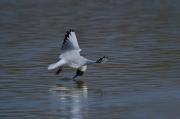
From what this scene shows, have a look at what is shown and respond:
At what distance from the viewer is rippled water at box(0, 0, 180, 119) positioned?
29.1ft

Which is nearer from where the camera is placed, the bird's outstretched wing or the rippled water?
the rippled water

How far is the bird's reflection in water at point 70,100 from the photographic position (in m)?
8.61

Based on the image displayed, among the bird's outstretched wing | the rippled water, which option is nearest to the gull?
the bird's outstretched wing

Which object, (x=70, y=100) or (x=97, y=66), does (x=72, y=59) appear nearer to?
(x=70, y=100)

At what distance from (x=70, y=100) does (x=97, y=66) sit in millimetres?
2942

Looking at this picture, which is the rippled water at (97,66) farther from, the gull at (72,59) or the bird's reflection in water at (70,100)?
the gull at (72,59)

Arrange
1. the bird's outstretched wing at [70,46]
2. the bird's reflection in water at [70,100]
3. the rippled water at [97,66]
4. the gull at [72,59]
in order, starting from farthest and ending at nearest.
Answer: the bird's outstretched wing at [70,46]
the gull at [72,59]
the rippled water at [97,66]
the bird's reflection in water at [70,100]

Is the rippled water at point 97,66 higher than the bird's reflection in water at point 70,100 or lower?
higher

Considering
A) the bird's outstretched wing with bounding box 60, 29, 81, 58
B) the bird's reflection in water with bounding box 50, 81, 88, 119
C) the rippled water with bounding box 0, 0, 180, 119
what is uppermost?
the bird's outstretched wing with bounding box 60, 29, 81, 58

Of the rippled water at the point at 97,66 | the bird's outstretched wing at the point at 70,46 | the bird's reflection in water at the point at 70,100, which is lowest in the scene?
the bird's reflection in water at the point at 70,100

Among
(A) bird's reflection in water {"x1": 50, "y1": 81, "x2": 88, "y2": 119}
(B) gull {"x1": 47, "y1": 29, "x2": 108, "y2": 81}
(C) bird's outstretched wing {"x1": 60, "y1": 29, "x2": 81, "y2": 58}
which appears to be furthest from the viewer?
(C) bird's outstretched wing {"x1": 60, "y1": 29, "x2": 81, "y2": 58}

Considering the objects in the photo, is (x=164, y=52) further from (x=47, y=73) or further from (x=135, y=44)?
(x=47, y=73)

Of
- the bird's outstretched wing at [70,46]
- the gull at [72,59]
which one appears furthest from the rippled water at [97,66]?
the bird's outstretched wing at [70,46]

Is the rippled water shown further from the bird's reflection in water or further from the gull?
the gull
